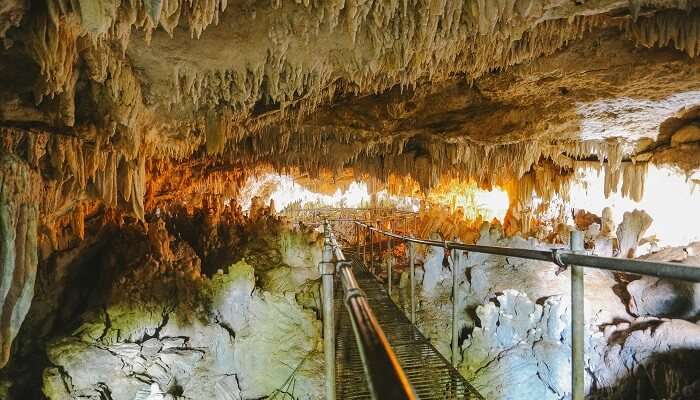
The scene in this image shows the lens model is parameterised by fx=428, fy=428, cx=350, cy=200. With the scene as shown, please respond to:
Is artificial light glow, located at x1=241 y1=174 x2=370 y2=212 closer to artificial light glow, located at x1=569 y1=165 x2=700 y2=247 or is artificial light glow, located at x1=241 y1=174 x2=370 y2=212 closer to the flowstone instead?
the flowstone

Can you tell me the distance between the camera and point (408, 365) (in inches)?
111

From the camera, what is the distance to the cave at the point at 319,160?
4.04 metres

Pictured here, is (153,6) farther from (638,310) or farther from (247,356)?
(638,310)

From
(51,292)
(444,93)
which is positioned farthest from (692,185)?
(51,292)

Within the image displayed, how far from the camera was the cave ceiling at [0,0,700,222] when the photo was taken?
4000 mm

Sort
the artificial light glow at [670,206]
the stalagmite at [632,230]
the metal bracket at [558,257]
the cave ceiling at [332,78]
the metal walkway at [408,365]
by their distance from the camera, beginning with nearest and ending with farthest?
1. the metal bracket at [558,257]
2. the metal walkway at [408,365]
3. the cave ceiling at [332,78]
4. the stalagmite at [632,230]
5. the artificial light glow at [670,206]

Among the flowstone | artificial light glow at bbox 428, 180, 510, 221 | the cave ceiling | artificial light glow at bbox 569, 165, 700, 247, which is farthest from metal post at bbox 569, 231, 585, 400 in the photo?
artificial light glow at bbox 428, 180, 510, 221

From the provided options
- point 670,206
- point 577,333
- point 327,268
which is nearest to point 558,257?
point 577,333

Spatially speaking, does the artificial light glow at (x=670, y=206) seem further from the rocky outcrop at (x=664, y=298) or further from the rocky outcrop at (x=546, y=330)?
the rocky outcrop at (x=546, y=330)

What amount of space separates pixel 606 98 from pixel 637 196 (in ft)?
16.3

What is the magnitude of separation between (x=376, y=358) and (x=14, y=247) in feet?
16.0

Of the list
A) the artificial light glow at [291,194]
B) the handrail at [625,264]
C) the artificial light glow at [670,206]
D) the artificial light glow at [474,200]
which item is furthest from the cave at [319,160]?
the artificial light glow at [474,200]

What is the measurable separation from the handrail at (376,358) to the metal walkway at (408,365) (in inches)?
40.1

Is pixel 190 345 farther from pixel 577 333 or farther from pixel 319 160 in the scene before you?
pixel 319 160
